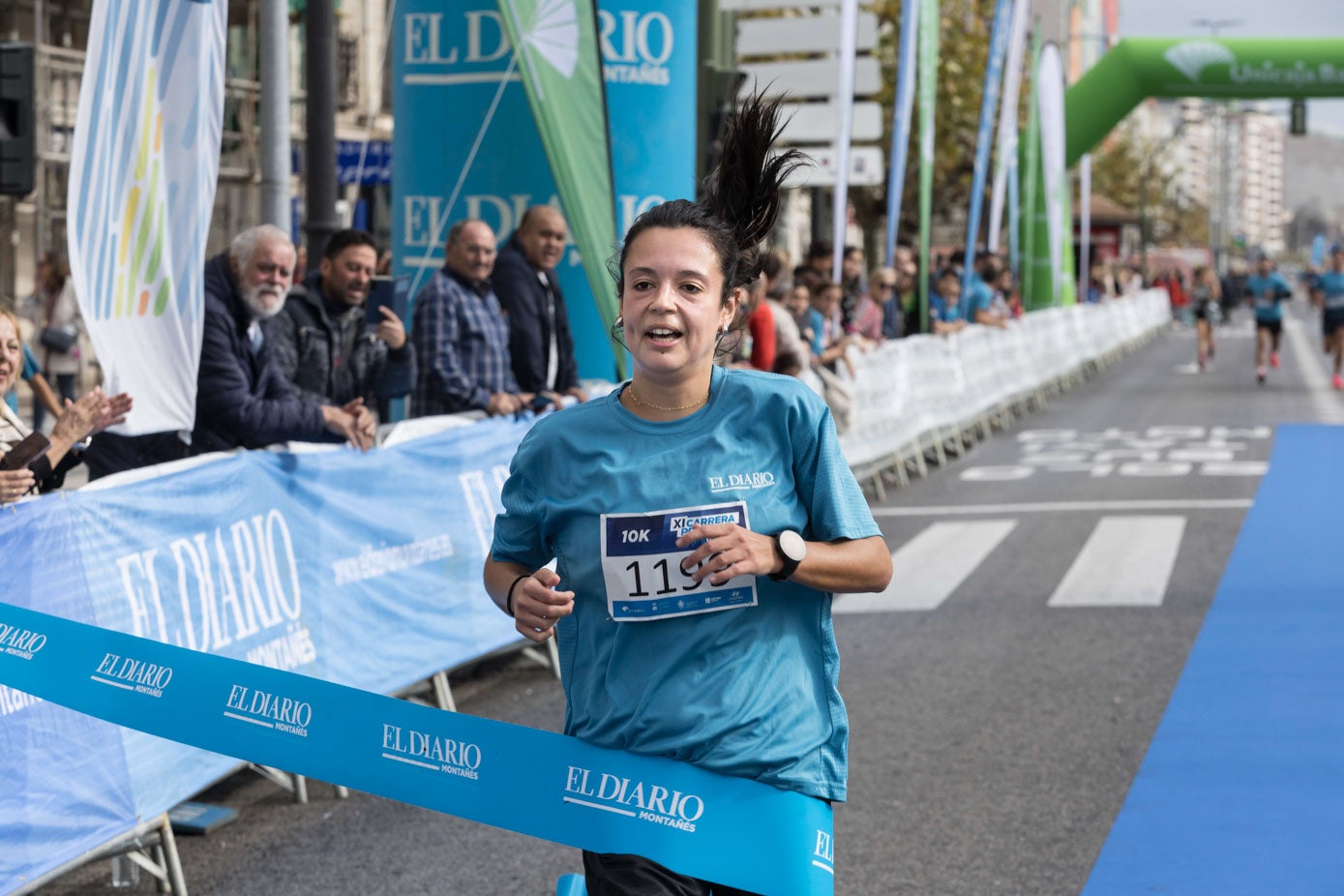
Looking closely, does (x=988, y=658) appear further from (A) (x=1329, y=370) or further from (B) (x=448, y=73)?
(A) (x=1329, y=370)

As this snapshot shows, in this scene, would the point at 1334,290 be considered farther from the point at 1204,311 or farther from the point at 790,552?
the point at 790,552

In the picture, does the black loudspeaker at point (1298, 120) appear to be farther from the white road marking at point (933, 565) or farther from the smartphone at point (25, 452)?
the smartphone at point (25, 452)

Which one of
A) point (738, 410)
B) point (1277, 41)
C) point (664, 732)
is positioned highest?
point (1277, 41)

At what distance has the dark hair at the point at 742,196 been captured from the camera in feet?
10.4

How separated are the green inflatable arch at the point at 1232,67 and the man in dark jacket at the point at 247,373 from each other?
101 ft

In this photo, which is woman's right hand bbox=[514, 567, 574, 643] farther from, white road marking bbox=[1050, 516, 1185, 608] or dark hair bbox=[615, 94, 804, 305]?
white road marking bbox=[1050, 516, 1185, 608]

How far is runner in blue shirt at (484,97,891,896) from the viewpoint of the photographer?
3.05m

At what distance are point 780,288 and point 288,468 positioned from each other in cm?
689

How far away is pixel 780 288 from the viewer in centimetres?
1311

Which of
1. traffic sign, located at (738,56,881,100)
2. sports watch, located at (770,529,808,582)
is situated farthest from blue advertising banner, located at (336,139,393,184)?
sports watch, located at (770,529,808,582)

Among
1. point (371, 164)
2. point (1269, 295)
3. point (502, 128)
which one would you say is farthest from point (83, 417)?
point (1269, 295)

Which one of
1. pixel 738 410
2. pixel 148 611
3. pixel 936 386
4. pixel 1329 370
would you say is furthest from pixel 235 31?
pixel 738 410

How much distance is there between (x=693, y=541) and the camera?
296 centimetres

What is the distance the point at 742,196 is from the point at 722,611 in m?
0.71
